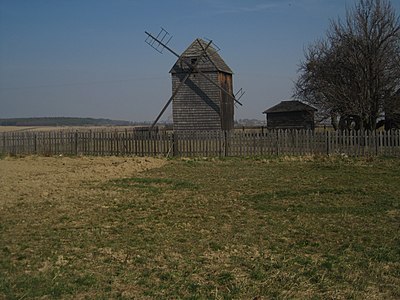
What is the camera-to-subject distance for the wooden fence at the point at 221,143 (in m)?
24.0

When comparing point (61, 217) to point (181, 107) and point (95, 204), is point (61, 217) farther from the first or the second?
point (181, 107)

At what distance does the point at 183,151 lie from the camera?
26672mm

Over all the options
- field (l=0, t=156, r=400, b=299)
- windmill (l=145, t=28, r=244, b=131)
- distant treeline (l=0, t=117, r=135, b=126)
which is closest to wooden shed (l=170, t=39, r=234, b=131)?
windmill (l=145, t=28, r=244, b=131)

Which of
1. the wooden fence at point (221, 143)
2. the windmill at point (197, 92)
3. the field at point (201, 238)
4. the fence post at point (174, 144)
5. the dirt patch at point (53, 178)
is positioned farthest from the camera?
the windmill at point (197, 92)

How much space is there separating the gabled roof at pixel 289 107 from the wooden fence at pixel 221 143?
46.6 ft

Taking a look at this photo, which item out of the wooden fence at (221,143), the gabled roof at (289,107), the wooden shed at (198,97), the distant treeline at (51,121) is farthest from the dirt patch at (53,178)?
the distant treeline at (51,121)

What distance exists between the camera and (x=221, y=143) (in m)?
26.0

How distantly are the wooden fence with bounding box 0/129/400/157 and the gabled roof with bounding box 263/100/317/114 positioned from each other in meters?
14.2

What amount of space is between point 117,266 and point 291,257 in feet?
8.15

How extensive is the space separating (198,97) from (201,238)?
29471 millimetres

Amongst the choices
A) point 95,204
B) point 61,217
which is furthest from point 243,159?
point 61,217

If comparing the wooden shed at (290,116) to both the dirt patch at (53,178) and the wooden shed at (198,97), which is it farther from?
the dirt patch at (53,178)

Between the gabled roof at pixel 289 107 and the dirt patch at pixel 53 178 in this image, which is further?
the gabled roof at pixel 289 107

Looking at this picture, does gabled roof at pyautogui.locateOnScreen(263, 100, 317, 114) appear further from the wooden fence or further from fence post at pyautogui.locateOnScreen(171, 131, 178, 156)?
fence post at pyautogui.locateOnScreen(171, 131, 178, 156)
